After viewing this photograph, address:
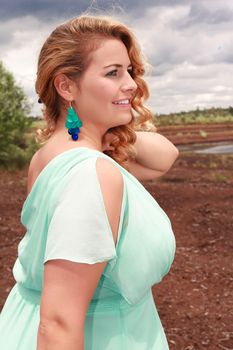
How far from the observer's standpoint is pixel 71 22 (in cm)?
169

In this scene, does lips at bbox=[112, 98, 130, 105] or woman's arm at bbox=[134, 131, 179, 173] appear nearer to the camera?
lips at bbox=[112, 98, 130, 105]

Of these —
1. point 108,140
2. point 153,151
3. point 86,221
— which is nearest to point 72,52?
point 108,140

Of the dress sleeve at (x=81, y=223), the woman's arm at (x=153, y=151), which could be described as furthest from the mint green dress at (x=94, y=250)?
the woman's arm at (x=153, y=151)

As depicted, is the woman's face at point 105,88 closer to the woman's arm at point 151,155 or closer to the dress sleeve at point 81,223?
→ the dress sleeve at point 81,223

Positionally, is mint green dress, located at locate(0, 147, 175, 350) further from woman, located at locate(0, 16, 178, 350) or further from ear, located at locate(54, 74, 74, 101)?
ear, located at locate(54, 74, 74, 101)

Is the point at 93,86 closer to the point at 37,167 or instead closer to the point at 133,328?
the point at 37,167

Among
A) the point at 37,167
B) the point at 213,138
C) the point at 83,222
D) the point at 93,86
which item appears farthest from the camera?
the point at 213,138

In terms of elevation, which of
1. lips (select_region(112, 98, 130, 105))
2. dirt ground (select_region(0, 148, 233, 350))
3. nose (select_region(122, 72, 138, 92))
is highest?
nose (select_region(122, 72, 138, 92))

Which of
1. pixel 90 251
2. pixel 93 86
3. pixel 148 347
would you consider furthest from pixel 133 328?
pixel 93 86

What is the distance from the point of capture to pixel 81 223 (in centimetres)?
140

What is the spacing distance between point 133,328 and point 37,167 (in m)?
0.57

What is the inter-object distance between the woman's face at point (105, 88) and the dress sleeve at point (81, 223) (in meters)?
0.26

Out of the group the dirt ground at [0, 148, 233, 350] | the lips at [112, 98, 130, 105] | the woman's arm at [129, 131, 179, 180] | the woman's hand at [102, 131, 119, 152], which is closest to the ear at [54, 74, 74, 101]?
the lips at [112, 98, 130, 105]

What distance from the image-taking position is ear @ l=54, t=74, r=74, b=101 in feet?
5.34
